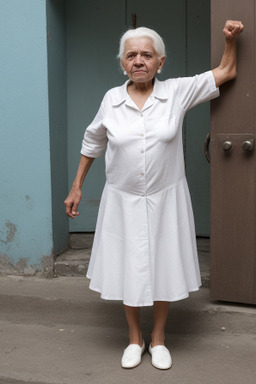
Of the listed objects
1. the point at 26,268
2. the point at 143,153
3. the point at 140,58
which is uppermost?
the point at 140,58

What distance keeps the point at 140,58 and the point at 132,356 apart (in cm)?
161

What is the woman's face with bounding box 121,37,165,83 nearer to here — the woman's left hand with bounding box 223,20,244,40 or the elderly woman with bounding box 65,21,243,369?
the elderly woman with bounding box 65,21,243,369

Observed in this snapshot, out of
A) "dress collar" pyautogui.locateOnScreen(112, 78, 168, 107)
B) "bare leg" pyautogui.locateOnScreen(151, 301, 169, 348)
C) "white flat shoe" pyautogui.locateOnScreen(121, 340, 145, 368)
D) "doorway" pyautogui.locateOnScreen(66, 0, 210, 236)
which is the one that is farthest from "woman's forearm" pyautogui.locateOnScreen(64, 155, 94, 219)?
"doorway" pyautogui.locateOnScreen(66, 0, 210, 236)

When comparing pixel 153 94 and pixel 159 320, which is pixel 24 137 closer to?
pixel 153 94

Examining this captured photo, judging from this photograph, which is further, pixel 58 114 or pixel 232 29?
pixel 58 114

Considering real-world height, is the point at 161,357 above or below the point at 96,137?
below

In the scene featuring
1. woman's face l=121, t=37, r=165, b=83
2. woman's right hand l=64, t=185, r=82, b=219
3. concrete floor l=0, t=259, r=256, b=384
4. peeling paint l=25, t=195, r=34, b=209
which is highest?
woman's face l=121, t=37, r=165, b=83

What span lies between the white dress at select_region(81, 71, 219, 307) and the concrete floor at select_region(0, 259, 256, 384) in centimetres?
42

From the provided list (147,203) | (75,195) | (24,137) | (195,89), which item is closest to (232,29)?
(195,89)

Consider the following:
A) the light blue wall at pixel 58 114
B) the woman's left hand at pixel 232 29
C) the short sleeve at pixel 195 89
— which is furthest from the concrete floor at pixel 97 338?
the woman's left hand at pixel 232 29

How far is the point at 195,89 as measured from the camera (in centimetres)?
317

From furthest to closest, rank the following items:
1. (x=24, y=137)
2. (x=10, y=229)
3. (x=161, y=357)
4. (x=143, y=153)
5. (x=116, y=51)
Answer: (x=116, y=51) < (x=10, y=229) < (x=24, y=137) < (x=161, y=357) < (x=143, y=153)

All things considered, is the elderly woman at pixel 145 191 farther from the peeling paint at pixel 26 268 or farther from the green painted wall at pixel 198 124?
the green painted wall at pixel 198 124

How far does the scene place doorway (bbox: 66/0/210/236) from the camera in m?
4.71
